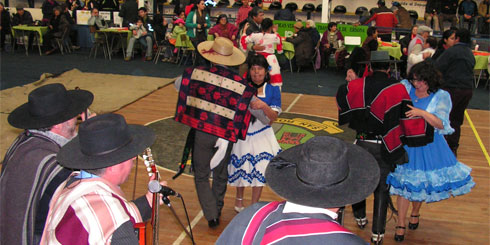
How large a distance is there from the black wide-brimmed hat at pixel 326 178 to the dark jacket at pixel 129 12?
14.1 meters

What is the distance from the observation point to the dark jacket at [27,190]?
2.92 m

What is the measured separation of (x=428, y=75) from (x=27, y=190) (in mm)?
3216

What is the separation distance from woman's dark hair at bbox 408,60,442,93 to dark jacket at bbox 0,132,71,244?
2.93 m

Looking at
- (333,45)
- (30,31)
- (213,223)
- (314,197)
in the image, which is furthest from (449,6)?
(314,197)

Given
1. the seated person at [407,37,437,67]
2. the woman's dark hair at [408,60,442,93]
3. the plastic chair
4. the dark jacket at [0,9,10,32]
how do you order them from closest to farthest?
the woman's dark hair at [408,60,442,93]
the seated person at [407,37,437,67]
the dark jacket at [0,9,10,32]
the plastic chair

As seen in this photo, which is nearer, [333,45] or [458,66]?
[458,66]

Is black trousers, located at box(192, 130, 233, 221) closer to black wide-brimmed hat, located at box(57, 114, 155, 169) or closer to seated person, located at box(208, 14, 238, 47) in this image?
black wide-brimmed hat, located at box(57, 114, 155, 169)

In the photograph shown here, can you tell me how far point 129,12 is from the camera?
50.6 ft

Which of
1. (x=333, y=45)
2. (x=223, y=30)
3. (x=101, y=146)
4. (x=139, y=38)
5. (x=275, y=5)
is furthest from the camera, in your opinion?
(x=275, y=5)

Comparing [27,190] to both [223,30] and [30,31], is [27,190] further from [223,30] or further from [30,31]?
[30,31]

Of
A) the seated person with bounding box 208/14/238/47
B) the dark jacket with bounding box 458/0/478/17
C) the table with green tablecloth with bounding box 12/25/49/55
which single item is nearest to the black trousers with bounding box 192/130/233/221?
the seated person with bounding box 208/14/238/47

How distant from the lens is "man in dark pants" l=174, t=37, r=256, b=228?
171 inches

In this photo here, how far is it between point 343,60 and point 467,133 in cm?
507

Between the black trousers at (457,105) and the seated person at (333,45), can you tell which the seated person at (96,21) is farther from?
the black trousers at (457,105)
